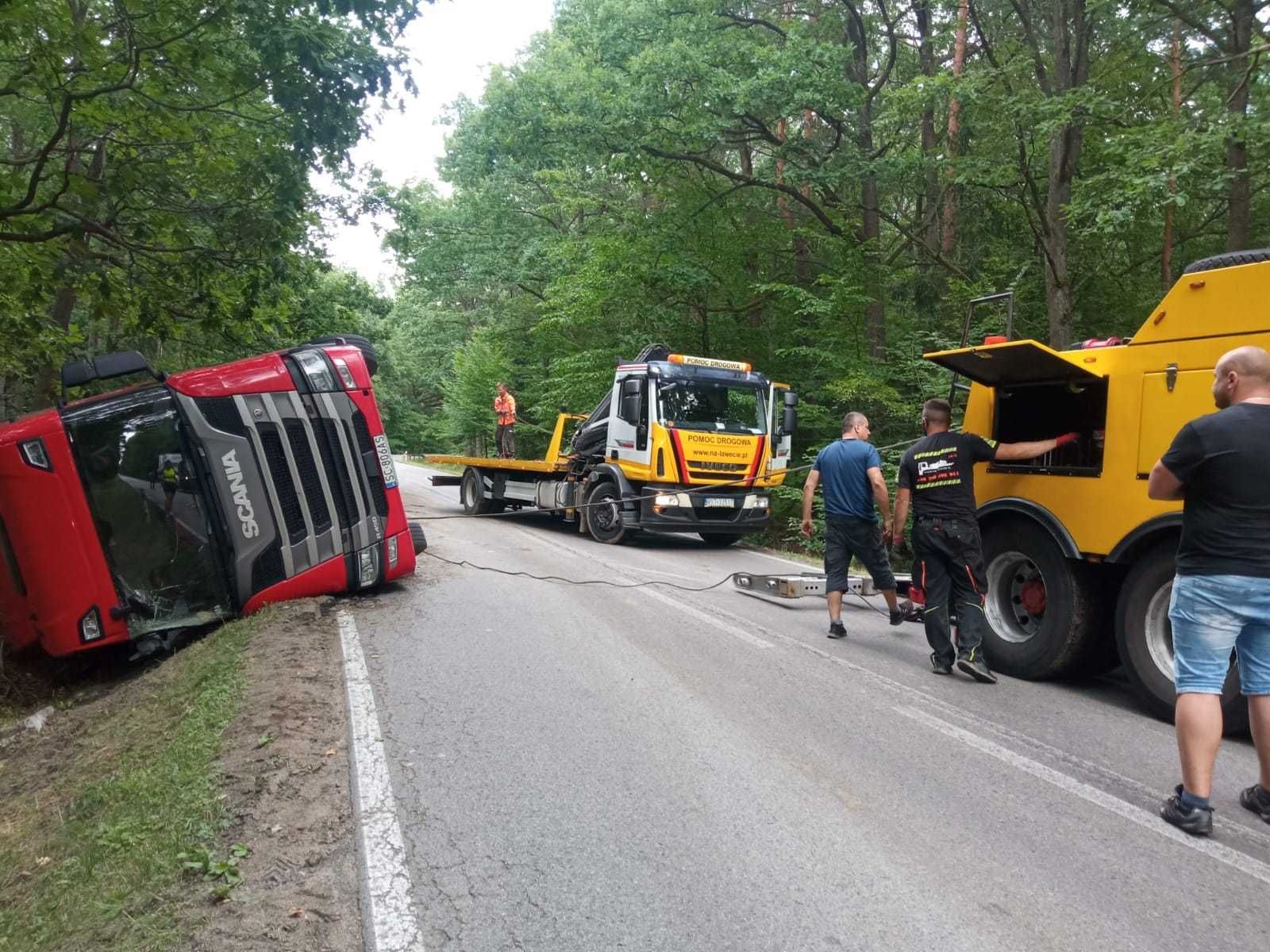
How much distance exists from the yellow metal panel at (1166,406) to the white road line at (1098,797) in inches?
78.3

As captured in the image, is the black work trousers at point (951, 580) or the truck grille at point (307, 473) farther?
the truck grille at point (307, 473)

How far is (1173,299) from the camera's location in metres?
4.98

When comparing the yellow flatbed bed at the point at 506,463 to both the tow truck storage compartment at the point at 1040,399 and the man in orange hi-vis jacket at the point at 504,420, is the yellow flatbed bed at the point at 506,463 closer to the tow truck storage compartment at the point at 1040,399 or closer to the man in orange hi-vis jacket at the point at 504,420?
the man in orange hi-vis jacket at the point at 504,420

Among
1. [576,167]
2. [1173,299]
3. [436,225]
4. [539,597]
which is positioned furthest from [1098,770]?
[436,225]

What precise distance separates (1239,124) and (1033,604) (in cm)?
683

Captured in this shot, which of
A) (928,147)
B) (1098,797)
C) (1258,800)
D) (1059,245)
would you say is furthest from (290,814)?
(928,147)

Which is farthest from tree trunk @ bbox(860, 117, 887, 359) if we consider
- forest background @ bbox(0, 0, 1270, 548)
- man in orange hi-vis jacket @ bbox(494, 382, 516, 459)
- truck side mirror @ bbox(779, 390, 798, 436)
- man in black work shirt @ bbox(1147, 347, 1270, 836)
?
man in black work shirt @ bbox(1147, 347, 1270, 836)

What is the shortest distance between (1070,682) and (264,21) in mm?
8048

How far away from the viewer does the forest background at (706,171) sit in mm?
7461

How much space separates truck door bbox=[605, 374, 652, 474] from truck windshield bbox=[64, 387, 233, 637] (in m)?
6.99

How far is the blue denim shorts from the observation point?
11.6ft

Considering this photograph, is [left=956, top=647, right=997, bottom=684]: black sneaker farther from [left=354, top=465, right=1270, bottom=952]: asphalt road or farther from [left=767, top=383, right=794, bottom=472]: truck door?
[left=767, top=383, right=794, bottom=472]: truck door

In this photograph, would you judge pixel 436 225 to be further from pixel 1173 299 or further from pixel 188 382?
pixel 1173 299

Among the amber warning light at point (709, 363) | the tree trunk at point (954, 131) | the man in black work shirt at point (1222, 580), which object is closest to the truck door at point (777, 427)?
the amber warning light at point (709, 363)
